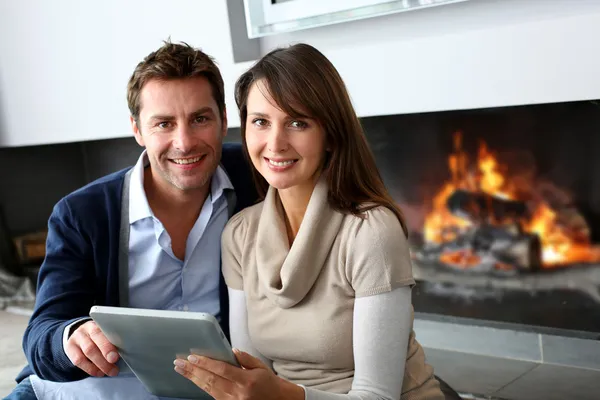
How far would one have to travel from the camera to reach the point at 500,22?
221 cm

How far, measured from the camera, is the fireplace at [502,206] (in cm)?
251

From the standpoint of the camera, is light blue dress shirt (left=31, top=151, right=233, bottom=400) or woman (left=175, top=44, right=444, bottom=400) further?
light blue dress shirt (left=31, top=151, right=233, bottom=400)

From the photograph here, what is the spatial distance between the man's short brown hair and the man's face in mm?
15

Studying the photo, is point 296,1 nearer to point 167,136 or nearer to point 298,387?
point 167,136

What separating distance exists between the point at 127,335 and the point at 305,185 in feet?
1.49

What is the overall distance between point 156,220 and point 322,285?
45 cm

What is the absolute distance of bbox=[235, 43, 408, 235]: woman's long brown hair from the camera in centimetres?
148

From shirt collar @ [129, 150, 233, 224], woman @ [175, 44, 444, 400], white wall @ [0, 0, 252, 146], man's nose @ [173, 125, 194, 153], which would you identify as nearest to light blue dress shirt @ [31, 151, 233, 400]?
shirt collar @ [129, 150, 233, 224]

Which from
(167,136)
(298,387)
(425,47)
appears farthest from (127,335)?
(425,47)

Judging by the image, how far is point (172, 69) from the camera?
179cm

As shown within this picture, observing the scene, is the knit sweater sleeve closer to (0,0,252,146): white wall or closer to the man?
the man

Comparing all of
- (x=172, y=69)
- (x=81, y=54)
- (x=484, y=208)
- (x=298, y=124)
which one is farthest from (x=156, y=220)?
(x=81, y=54)

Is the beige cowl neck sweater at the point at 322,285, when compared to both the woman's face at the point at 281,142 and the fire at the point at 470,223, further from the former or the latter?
the fire at the point at 470,223

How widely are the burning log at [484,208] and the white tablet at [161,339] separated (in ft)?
4.79
